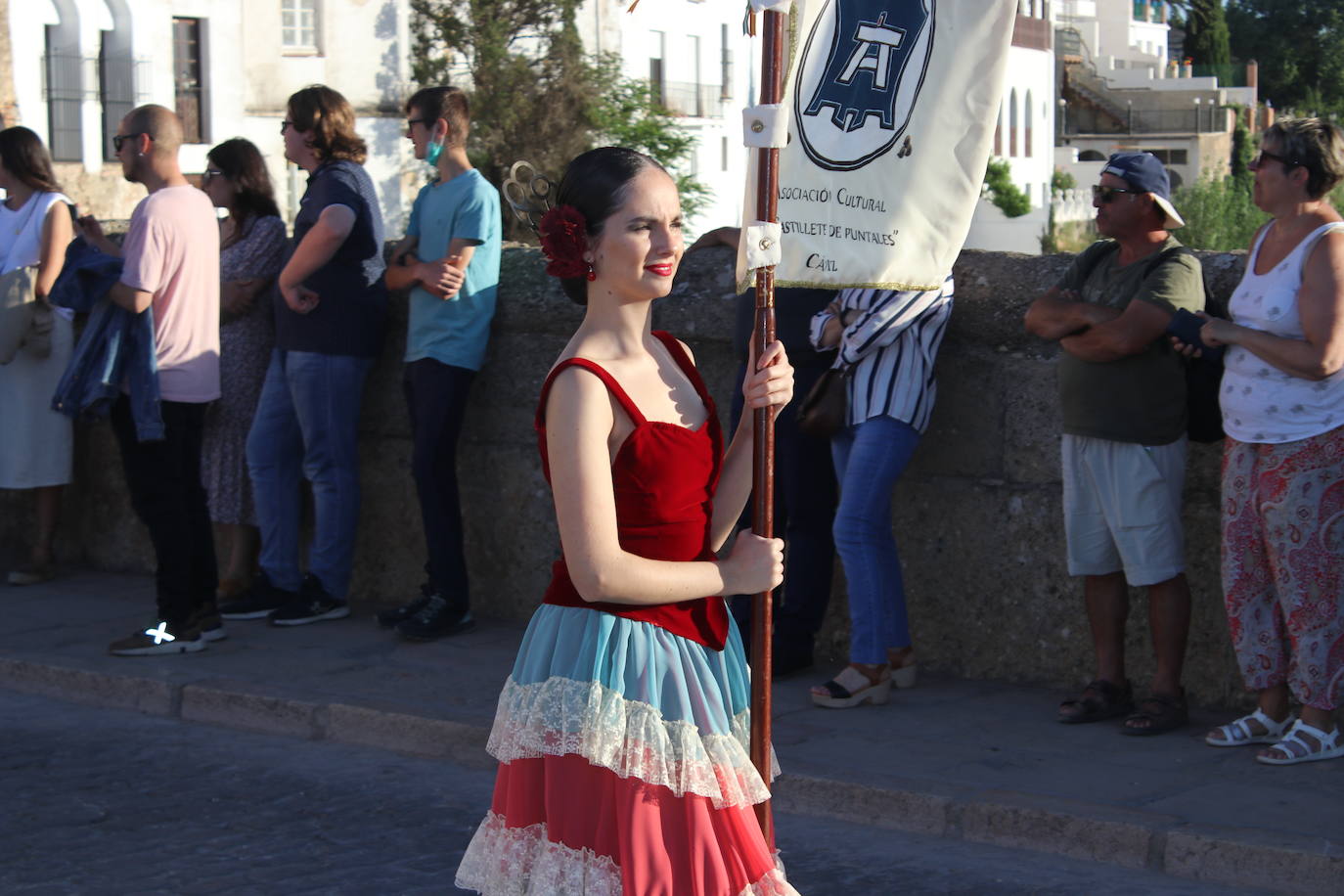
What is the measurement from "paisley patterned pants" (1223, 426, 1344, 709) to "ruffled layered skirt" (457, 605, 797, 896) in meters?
2.66

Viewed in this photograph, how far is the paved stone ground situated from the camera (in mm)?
4867

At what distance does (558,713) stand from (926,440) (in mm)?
3630

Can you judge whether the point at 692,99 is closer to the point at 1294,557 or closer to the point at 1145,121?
the point at 1145,121

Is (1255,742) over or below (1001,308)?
below

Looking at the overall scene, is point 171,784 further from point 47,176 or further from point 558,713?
point 47,176

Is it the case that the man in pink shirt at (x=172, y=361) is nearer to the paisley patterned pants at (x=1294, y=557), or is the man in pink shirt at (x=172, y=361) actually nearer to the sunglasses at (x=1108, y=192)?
the sunglasses at (x=1108, y=192)

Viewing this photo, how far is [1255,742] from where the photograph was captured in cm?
567

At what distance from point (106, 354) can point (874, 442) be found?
2915 millimetres

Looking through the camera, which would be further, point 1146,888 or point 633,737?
point 1146,888

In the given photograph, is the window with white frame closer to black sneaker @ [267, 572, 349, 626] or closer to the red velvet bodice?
black sneaker @ [267, 572, 349, 626]

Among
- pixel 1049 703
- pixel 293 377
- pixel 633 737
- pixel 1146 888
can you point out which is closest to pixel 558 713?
pixel 633 737

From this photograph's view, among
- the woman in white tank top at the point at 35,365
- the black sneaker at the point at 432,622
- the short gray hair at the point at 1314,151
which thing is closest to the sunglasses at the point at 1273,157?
the short gray hair at the point at 1314,151

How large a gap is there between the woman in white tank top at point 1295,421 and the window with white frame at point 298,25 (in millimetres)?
41604

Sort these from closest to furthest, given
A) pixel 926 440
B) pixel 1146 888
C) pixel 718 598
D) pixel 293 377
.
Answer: pixel 718 598 < pixel 1146 888 < pixel 926 440 < pixel 293 377
